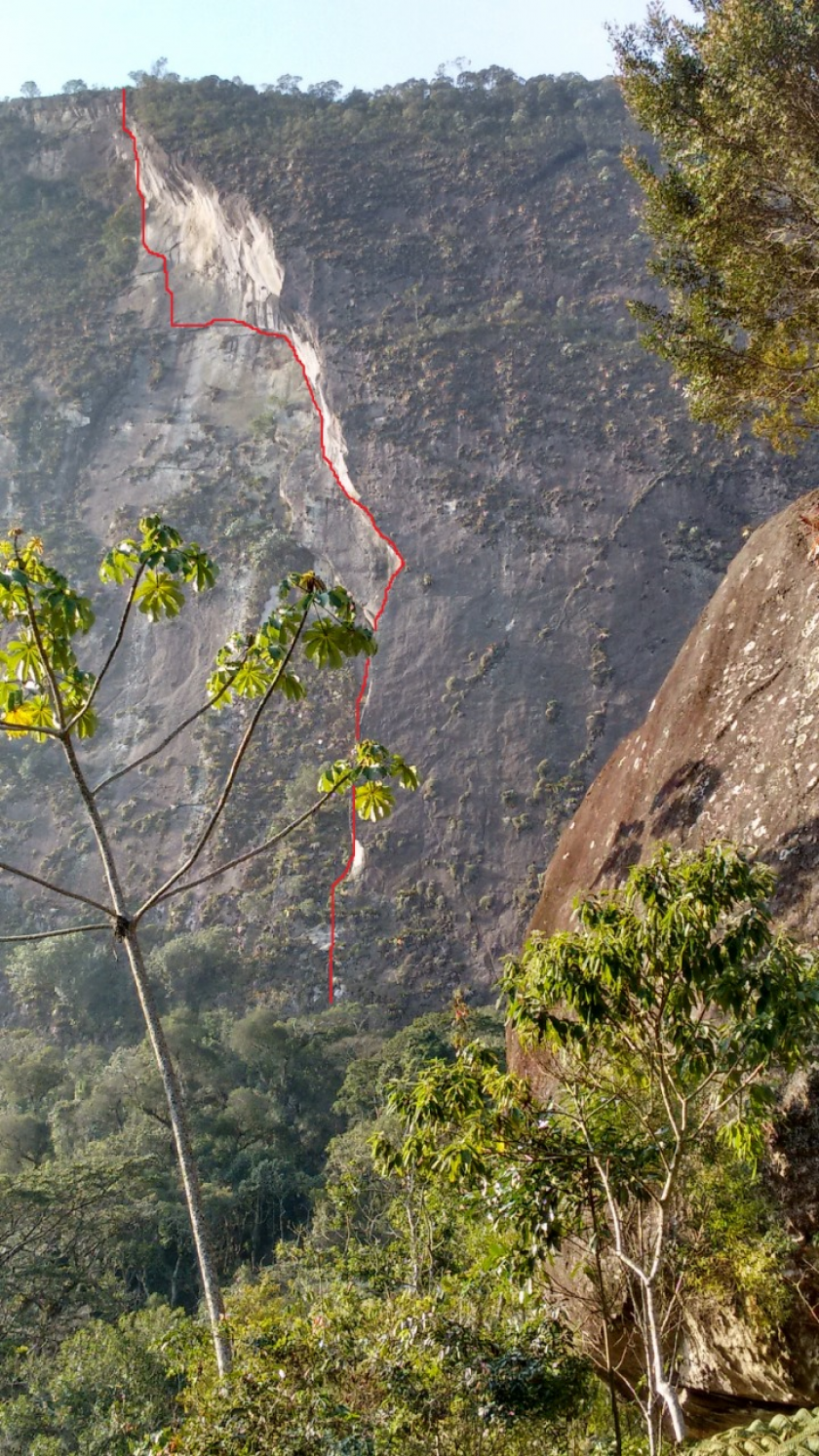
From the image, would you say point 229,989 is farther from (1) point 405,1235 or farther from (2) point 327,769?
(2) point 327,769

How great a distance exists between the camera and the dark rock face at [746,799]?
227 inches

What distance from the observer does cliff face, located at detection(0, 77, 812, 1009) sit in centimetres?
3591

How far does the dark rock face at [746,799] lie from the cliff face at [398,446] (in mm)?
23872

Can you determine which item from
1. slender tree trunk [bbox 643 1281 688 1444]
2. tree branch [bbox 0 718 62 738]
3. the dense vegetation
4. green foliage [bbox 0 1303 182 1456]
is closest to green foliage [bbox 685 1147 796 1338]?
the dense vegetation

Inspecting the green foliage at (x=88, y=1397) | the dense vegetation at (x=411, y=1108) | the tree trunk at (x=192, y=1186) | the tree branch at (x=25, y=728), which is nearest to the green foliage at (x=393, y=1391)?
the dense vegetation at (x=411, y=1108)

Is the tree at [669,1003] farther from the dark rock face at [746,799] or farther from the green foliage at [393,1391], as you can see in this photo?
the dark rock face at [746,799]

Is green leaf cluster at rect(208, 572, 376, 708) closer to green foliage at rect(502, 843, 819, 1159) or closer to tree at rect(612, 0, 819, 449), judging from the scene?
green foliage at rect(502, 843, 819, 1159)

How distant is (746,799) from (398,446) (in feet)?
121

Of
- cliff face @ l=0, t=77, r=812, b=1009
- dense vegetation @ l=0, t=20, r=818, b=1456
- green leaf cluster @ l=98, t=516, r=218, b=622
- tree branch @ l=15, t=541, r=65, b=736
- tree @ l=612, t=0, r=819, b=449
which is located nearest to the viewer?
dense vegetation @ l=0, t=20, r=818, b=1456

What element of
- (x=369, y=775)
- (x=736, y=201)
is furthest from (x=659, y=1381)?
(x=736, y=201)

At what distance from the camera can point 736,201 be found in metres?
9.95

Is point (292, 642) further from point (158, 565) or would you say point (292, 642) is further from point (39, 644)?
point (39, 644)

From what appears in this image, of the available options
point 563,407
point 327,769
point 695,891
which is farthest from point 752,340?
point 563,407

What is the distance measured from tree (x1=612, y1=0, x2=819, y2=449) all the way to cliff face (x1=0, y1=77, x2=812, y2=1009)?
23801 millimetres
